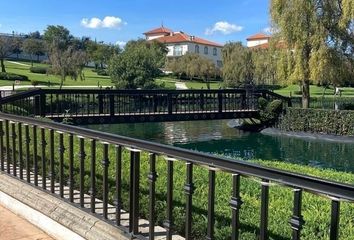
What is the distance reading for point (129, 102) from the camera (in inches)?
908

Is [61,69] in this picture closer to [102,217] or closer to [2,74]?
[2,74]

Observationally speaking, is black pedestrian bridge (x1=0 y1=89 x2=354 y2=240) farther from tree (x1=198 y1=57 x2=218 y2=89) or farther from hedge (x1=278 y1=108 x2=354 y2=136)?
tree (x1=198 y1=57 x2=218 y2=89)

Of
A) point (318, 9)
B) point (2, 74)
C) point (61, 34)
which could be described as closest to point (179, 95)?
point (318, 9)

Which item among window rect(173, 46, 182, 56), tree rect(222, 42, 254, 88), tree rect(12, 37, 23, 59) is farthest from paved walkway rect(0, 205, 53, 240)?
window rect(173, 46, 182, 56)

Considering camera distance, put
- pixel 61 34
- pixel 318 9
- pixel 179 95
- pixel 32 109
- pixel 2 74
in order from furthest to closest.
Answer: pixel 61 34 < pixel 2 74 < pixel 318 9 < pixel 179 95 < pixel 32 109

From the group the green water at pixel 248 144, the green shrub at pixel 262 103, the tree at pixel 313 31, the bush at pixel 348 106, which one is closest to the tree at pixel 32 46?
the green water at pixel 248 144

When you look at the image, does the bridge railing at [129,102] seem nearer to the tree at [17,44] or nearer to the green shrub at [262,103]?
the green shrub at [262,103]

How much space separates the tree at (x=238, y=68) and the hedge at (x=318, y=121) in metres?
27.9

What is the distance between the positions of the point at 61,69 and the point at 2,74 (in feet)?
32.7

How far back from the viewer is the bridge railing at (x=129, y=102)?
19406 mm

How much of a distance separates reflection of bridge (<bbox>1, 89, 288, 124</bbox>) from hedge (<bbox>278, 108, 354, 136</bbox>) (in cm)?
202

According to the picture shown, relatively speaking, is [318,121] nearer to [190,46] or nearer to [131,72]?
[131,72]

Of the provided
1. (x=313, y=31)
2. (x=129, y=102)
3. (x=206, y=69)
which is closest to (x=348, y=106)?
(x=313, y=31)

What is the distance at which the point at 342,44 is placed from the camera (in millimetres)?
27781
